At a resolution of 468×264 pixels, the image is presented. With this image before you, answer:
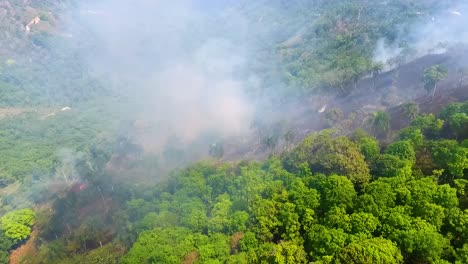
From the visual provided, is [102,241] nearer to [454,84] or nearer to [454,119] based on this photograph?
[454,119]

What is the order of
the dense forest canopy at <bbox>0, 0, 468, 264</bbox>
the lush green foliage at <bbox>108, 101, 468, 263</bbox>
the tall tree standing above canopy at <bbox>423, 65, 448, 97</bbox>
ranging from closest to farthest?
the lush green foliage at <bbox>108, 101, 468, 263</bbox> < the dense forest canopy at <bbox>0, 0, 468, 264</bbox> < the tall tree standing above canopy at <bbox>423, 65, 448, 97</bbox>

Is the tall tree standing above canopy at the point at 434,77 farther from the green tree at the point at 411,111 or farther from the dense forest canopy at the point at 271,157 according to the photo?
the green tree at the point at 411,111

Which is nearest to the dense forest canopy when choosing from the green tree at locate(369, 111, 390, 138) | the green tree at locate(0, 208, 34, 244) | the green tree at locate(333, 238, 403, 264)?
the green tree at locate(333, 238, 403, 264)

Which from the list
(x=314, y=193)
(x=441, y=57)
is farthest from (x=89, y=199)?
(x=441, y=57)

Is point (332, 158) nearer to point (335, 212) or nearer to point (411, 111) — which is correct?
point (335, 212)

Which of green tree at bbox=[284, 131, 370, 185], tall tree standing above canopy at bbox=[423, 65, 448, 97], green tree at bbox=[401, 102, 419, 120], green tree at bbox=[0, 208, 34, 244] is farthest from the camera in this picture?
tall tree standing above canopy at bbox=[423, 65, 448, 97]

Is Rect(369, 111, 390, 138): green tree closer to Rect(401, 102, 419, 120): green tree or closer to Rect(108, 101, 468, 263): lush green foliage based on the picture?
Rect(401, 102, 419, 120): green tree

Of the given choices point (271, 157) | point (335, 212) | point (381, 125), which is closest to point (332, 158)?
point (335, 212)

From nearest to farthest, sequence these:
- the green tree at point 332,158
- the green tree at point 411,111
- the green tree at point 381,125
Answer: the green tree at point 332,158, the green tree at point 381,125, the green tree at point 411,111

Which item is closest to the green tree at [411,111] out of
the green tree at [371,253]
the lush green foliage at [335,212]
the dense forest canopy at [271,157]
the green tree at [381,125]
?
the dense forest canopy at [271,157]
